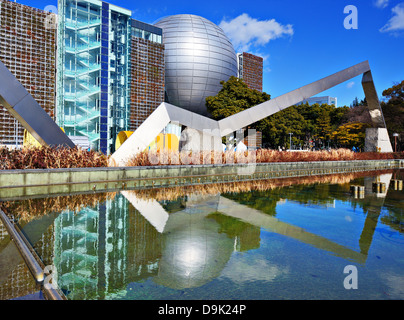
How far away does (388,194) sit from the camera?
9273 mm

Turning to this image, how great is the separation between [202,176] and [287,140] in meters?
43.8

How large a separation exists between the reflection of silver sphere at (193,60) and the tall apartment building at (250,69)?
1572cm

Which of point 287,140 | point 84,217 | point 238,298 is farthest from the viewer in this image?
point 287,140

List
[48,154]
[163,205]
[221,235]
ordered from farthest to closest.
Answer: [48,154] → [163,205] → [221,235]

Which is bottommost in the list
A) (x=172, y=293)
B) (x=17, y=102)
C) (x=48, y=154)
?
(x=172, y=293)

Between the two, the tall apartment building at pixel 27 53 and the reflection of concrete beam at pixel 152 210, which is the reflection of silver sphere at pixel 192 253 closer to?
the reflection of concrete beam at pixel 152 210

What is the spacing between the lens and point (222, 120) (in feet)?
53.6

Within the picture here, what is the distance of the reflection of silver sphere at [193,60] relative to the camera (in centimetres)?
4634

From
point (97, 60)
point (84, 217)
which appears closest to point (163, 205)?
point (84, 217)

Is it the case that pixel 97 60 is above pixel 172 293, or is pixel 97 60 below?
above

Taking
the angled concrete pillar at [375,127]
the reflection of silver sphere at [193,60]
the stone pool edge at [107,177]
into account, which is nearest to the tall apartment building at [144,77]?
the reflection of silver sphere at [193,60]

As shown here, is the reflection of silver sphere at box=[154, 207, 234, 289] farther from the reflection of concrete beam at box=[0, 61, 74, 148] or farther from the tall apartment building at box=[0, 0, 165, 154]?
the tall apartment building at box=[0, 0, 165, 154]

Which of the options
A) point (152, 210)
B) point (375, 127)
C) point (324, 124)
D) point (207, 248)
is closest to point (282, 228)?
point (207, 248)
